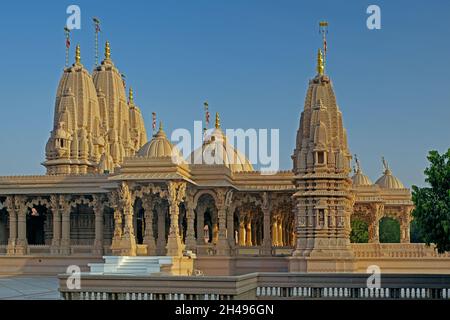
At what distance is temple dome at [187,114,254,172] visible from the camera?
1682 inches

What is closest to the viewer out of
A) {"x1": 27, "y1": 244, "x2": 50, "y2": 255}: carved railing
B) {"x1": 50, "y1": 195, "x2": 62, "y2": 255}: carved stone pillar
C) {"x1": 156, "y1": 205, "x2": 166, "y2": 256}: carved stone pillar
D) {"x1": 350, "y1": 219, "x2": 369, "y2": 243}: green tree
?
{"x1": 156, "y1": 205, "x2": 166, "y2": 256}: carved stone pillar

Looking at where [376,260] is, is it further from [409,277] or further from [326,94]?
[409,277]

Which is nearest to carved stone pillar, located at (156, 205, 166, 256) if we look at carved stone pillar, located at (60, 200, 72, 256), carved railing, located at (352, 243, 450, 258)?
carved stone pillar, located at (60, 200, 72, 256)

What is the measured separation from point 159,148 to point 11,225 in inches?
350

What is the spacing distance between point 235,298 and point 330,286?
2882 mm

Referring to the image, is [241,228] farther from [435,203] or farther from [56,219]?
[435,203]

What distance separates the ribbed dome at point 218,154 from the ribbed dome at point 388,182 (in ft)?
30.6

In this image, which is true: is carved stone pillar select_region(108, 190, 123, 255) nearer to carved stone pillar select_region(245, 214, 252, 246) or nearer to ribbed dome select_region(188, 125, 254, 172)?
ribbed dome select_region(188, 125, 254, 172)

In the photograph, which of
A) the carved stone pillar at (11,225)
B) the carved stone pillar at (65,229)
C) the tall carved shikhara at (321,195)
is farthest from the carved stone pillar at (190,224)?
the carved stone pillar at (11,225)

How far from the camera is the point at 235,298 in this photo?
1722cm

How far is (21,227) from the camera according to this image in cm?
3741

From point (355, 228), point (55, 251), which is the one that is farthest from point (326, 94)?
point (355, 228)

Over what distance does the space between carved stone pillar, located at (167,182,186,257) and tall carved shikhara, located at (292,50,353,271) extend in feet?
15.9
